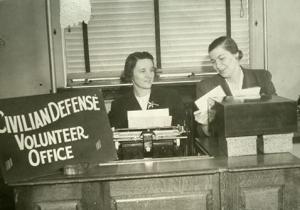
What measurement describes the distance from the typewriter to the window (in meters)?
2.28

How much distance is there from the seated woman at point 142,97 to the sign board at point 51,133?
138 centimetres

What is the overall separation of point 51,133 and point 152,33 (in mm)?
2848

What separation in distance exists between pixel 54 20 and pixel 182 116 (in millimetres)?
1893

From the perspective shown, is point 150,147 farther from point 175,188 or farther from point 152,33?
point 152,33

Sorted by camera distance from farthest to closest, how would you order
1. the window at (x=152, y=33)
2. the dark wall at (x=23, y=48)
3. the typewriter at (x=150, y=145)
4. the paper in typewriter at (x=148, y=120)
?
the window at (x=152, y=33) < the dark wall at (x=23, y=48) < the paper in typewriter at (x=148, y=120) < the typewriter at (x=150, y=145)

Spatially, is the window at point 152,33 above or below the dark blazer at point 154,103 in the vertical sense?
above

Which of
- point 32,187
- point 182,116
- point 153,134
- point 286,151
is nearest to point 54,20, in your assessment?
point 182,116

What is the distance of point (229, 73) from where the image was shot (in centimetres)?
352

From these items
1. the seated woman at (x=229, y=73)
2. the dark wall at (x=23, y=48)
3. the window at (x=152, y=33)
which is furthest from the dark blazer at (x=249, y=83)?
the dark wall at (x=23, y=48)

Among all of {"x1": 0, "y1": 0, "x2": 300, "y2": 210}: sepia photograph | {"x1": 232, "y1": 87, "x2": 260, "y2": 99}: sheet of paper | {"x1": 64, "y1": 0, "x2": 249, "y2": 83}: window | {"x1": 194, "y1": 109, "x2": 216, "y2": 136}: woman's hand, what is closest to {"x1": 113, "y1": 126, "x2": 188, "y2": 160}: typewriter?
{"x1": 0, "y1": 0, "x2": 300, "y2": 210}: sepia photograph

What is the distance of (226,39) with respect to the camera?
137 inches

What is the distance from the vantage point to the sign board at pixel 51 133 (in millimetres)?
2053

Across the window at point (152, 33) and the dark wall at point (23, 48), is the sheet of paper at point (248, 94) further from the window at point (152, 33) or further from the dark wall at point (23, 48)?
the dark wall at point (23, 48)

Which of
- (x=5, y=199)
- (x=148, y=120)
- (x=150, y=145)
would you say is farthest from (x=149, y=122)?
(x=5, y=199)
